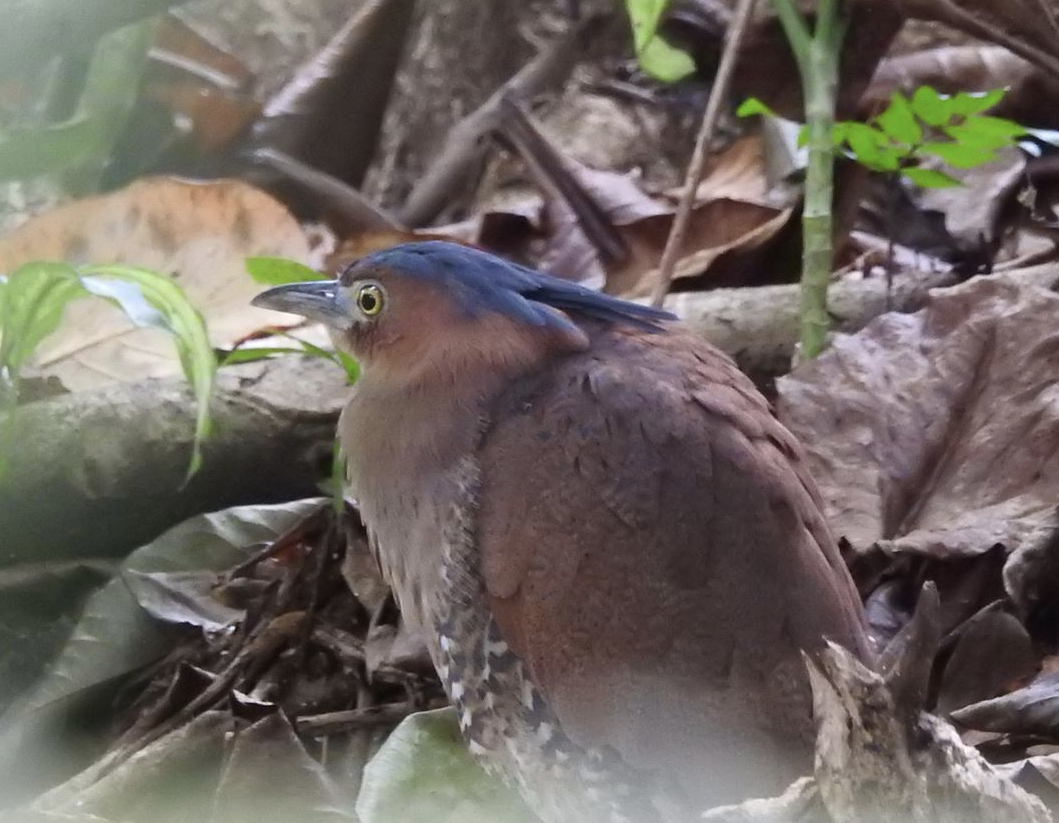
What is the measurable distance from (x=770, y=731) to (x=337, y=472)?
120 cm

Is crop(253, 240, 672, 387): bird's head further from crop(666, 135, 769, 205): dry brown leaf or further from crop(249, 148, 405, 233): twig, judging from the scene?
crop(249, 148, 405, 233): twig

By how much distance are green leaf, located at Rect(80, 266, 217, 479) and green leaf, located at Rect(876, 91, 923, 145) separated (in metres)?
1.43

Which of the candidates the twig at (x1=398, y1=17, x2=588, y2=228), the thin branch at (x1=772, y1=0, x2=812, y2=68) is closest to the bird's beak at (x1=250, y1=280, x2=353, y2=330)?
the thin branch at (x1=772, y1=0, x2=812, y2=68)

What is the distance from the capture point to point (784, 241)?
3.93 meters

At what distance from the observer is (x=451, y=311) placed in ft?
8.06

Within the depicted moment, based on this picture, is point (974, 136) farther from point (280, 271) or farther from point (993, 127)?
point (280, 271)

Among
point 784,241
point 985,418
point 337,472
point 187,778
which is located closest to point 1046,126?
point 784,241

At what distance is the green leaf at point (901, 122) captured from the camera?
115 inches

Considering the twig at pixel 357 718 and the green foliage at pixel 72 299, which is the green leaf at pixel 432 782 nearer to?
the twig at pixel 357 718

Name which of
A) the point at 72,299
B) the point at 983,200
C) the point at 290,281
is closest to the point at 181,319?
the point at 72,299

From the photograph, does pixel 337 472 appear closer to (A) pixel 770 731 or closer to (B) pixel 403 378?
(B) pixel 403 378

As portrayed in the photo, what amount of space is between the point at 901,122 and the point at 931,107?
0.08 metres

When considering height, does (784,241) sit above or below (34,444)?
above

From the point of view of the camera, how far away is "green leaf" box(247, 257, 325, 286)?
2.95 m
